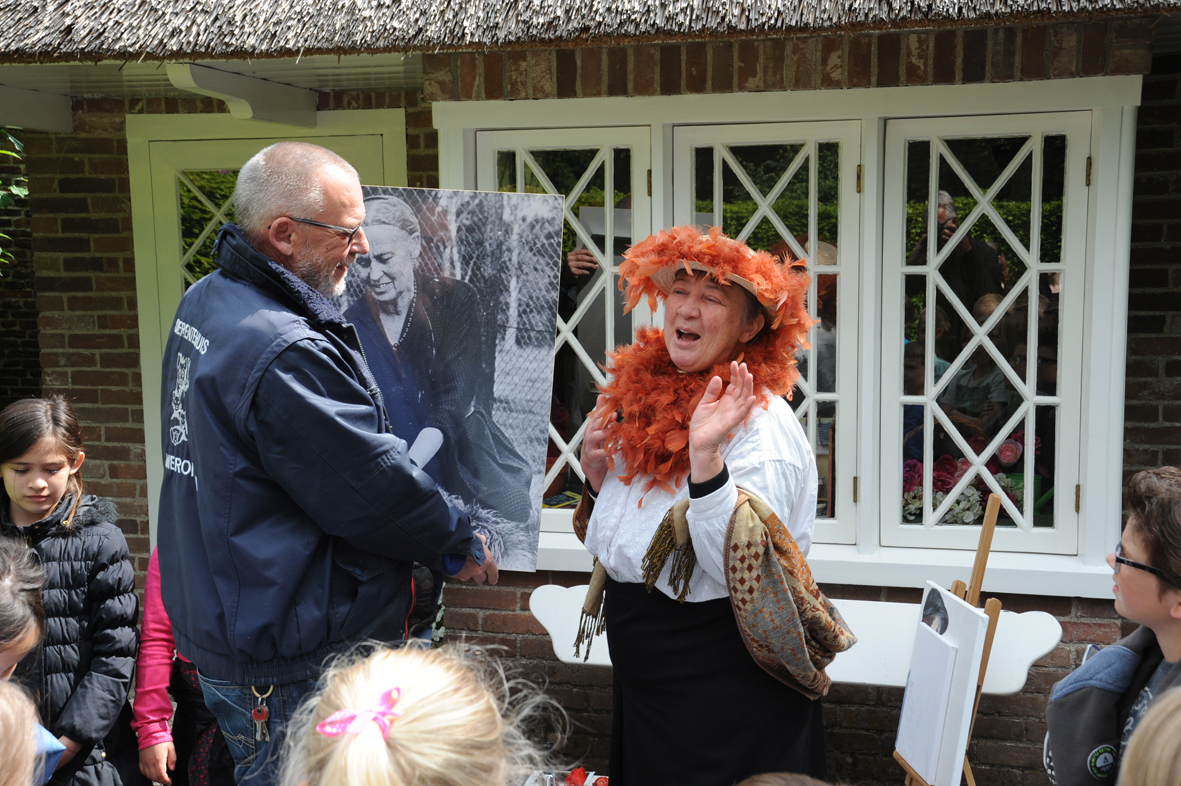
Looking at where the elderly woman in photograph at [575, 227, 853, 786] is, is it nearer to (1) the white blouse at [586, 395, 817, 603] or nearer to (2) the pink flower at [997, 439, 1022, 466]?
(1) the white blouse at [586, 395, 817, 603]

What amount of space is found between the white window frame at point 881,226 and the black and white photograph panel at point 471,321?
113 cm

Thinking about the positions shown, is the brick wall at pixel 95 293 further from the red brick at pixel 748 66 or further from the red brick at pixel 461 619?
the red brick at pixel 748 66

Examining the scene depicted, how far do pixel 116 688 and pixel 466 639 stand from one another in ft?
4.71

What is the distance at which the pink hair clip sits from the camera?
1.12 meters

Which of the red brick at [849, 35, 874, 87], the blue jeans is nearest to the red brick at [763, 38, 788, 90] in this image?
the red brick at [849, 35, 874, 87]

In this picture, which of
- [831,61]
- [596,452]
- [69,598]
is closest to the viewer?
[596,452]

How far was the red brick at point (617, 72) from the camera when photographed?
10.8 feet

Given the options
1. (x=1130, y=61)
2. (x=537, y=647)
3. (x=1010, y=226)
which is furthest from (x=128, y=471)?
(x=1130, y=61)

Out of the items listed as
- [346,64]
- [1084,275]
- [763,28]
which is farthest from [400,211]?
[1084,275]

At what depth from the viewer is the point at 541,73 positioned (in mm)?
3342

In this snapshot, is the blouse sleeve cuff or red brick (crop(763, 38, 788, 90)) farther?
red brick (crop(763, 38, 788, 90))

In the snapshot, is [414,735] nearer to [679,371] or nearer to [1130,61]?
[679,371]

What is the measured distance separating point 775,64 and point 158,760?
9.50 ft

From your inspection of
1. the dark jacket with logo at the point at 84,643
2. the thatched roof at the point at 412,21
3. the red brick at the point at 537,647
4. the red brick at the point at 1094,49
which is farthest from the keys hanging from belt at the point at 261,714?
the red brick at the point at 1094,49
